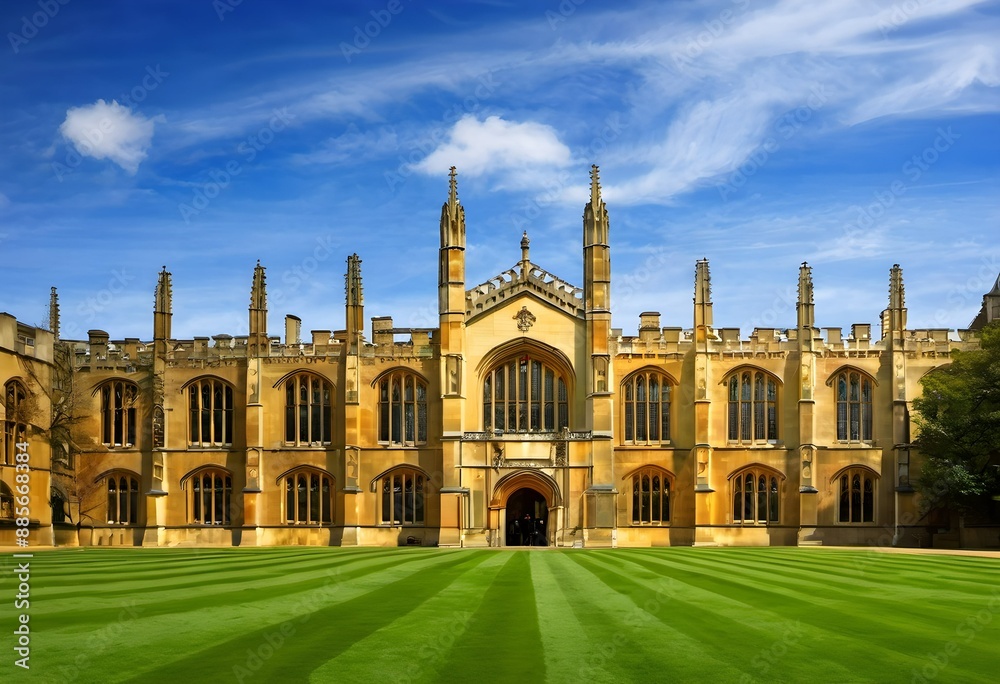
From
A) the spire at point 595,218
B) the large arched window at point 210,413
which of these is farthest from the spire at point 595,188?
the large arched window at point 210,413

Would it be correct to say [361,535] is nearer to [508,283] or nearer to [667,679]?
[508,283]

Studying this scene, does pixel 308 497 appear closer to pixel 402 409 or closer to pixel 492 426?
pixel 402 409

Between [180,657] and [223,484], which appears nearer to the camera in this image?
[180,657]

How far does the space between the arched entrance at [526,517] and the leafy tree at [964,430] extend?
17.0 m

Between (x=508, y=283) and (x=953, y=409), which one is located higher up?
(x=508, y=283)

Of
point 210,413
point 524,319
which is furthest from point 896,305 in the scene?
point 210,413

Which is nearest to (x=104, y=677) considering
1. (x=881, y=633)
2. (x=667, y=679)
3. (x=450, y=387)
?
(x=667, y=679)

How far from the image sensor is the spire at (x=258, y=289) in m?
49.7

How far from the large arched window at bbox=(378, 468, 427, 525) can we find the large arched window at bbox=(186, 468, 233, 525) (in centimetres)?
759

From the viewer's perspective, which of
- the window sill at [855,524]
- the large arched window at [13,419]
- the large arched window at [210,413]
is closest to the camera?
the large arched window at [13,419]

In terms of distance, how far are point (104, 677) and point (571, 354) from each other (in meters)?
37.7

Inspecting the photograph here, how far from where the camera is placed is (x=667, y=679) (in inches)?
446

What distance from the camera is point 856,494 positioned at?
47875 mm

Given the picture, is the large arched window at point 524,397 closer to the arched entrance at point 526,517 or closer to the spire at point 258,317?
the arched entrance at point 526,517
